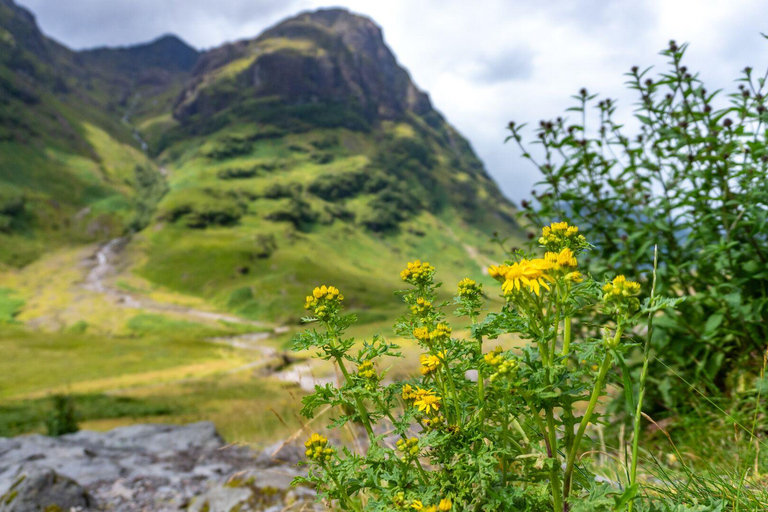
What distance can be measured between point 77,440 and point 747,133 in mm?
18950

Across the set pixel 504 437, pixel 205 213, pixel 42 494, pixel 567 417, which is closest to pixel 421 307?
pixel 504 437

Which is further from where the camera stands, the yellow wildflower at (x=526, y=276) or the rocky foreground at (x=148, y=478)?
the rocky foreground at (x=148, y=478)

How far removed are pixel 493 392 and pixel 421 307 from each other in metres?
0.52

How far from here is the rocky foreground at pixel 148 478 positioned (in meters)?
6.68

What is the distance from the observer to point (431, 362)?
6.39 ft

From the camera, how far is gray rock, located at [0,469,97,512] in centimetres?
670

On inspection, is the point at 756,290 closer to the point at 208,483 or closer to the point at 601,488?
the point at 601,488

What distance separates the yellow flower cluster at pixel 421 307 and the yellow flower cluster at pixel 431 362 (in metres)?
0.23

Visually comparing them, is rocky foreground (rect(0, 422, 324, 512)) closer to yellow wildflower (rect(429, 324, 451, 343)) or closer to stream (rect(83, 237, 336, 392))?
yellow wildflower (rect(429, 324, 451, 343))

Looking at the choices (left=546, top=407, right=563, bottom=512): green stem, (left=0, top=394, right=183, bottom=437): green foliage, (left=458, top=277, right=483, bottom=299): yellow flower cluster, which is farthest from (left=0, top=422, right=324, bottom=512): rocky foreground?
(left=0, top=394, right=183, bottom=437): green foliage

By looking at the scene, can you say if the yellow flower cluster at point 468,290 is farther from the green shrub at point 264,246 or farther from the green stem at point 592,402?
the green shrub at point 264,246

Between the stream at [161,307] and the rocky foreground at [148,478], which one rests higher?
the stream at [161,307]

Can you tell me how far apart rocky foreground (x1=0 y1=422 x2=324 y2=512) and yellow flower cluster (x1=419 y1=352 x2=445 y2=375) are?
81.0 inches

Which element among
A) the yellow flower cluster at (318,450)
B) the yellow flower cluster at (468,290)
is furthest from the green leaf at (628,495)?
the yellow flower cluster at (318,450)
